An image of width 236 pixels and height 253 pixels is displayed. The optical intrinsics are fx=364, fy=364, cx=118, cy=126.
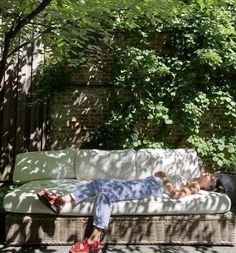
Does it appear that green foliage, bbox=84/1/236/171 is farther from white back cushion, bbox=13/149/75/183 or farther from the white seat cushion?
the white seat cushion

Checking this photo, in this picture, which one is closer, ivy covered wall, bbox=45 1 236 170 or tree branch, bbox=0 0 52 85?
tree branch, bbox=0 0 52 85

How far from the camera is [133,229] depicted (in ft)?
11.5

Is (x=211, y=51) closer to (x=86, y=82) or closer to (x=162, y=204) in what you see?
(x=86, y=82)

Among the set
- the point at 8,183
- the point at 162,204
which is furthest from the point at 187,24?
the point at 8,183

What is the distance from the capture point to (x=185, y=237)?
11.5ft

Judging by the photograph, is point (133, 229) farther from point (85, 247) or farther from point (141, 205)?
point (85, 247)

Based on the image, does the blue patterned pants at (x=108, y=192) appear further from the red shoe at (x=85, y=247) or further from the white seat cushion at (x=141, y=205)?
the red shoe at (x=85, y=247)

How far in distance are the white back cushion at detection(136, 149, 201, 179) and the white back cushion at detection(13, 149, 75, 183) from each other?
861 mm

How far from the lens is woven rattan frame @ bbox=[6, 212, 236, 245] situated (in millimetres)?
3461

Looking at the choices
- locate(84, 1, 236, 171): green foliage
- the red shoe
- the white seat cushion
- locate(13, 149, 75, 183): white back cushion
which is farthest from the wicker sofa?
locate(84, 1, 236, 171): green foliage

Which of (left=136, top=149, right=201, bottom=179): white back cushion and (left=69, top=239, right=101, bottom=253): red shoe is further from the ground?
(left=136, top=149, right=201, bottom=179): white back cushion

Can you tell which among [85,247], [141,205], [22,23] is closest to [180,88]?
[141,205]

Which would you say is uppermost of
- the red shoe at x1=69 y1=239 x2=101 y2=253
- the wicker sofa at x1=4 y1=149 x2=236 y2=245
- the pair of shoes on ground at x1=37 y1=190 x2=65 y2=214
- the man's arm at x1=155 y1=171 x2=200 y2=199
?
the man's arm at x1=155 y1=171 x2=200 y2=199

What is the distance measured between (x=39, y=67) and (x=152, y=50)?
1.82 metres
